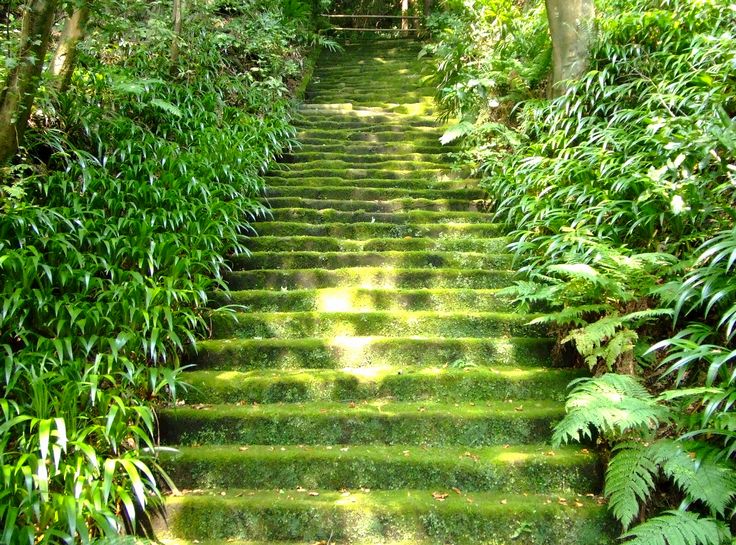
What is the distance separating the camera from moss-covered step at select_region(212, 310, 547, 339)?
3.32 metres

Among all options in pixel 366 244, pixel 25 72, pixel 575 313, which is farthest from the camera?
pixel 366 244


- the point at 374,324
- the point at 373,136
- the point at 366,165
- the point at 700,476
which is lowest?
the point at 700,476

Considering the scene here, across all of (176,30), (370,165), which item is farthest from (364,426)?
(176,30)

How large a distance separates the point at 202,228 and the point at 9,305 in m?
1.49

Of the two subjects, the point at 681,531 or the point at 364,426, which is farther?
the point at 364,426

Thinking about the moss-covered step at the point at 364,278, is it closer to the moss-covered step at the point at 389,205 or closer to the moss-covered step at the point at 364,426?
the moss-covered step at the point at 389,205

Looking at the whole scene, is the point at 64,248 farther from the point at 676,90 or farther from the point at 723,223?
the point at 676,90

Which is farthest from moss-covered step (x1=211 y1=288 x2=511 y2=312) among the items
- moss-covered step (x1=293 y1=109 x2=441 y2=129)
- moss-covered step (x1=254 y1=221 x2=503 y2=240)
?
moss-covered step (x1=293 y1=109 x2=441 y2=129)

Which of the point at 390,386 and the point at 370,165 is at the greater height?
the point at 370,165

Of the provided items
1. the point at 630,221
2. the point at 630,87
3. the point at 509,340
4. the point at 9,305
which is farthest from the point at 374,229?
the point at 9,305

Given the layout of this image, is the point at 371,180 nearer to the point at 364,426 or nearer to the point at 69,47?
the point at 69,47

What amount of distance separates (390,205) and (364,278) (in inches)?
48.5

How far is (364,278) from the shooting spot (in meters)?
3.83

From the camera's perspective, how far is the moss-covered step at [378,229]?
171 inches
